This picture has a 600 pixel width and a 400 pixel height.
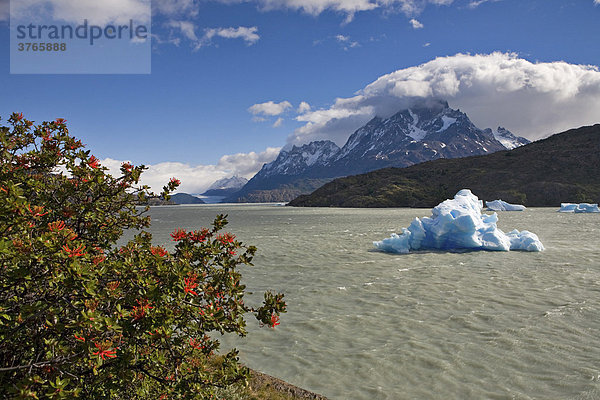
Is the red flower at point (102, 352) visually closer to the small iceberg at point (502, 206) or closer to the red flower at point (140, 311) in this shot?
the red flower at point (140, 311)

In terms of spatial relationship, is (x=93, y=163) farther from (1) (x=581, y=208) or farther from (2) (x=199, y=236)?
(1) (x=581, y=208)

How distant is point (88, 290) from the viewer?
3.60 m

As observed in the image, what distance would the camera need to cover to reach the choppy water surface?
29.7 feet

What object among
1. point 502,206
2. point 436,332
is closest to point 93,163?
point 436,332

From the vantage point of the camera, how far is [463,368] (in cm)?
974

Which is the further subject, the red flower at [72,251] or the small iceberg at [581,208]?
the small iceberg at [581,208]

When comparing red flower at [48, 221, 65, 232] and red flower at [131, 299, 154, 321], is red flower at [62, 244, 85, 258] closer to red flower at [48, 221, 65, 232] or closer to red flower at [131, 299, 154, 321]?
red flower at [48, 221, 65, 232]

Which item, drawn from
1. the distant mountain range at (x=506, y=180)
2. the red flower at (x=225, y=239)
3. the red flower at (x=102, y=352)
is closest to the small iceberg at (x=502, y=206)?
the distant mountain range at (x=506, y=180)

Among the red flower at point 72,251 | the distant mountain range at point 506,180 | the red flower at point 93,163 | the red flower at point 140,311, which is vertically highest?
the distant mountain range at point 506,180

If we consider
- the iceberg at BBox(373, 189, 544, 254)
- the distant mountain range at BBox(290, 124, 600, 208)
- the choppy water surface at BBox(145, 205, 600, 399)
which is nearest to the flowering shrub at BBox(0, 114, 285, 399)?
the choppy water surface at BBox(145, 205, 600, 399)

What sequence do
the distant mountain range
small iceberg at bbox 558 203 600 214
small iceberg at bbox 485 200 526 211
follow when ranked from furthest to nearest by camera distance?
1. the distant mountain range
2. small iceberg at bbox 485 200 526 211
3. small iceberg at bbox 558 203 600 214

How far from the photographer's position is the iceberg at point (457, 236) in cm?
2962

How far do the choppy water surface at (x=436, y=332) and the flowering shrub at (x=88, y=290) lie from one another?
17.2 ft

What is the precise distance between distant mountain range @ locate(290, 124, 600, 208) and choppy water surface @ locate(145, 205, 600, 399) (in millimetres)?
138515
